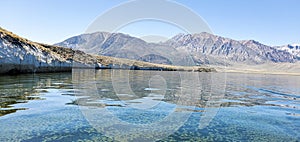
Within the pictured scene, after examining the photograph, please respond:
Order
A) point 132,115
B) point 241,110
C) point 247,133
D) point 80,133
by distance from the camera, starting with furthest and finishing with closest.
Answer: point 241,110 → point 132,115 → point 247,133 → point 80,133

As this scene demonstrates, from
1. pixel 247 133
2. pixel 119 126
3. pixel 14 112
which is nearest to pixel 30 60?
pixel 14 112

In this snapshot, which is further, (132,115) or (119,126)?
(132,115)

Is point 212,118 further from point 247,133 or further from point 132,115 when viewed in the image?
point 132,115

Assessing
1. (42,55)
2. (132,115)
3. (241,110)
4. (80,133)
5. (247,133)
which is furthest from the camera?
(42,55)

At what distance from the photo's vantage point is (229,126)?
15.7m

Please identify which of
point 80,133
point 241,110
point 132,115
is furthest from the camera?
point 241,110

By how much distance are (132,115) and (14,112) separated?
810 cm

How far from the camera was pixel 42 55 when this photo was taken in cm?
6147

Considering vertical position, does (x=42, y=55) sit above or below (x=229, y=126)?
above

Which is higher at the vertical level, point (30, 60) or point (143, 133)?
point (30, 60)

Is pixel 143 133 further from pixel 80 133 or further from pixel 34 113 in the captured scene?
pixel 34 113

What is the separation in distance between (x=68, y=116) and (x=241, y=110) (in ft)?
49.4

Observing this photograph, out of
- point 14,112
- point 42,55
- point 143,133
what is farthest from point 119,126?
point 42,55

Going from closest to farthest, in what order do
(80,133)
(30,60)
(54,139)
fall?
(54,139) < (80,133) < (30,60)
